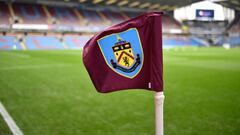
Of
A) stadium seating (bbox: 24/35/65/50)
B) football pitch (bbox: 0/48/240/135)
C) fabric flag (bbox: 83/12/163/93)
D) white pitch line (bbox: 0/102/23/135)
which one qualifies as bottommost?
stadium seating (bbox: 24/35/65/50)

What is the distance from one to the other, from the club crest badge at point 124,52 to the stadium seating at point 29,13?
157ft

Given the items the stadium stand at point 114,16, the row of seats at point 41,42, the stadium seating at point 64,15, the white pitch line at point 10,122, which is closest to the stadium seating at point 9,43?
the row of seats at point 41,42

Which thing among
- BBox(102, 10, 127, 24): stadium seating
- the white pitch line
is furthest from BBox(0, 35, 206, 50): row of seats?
the white pitch line

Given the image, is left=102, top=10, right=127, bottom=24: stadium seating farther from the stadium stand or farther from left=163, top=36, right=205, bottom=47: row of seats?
left=163, top=36, right=205, bottom=47: row of seats

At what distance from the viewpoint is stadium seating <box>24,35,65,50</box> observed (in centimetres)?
4408

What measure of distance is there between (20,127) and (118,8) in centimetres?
5885

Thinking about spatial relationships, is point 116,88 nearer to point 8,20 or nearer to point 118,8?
point 8,20

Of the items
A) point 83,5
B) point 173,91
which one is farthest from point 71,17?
point 173,91

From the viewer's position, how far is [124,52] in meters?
2.15

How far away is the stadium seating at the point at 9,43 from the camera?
135 feet

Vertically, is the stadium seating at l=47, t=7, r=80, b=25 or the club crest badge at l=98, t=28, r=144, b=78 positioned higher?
the stadium seating at l=47, t=7, r=80, b=25

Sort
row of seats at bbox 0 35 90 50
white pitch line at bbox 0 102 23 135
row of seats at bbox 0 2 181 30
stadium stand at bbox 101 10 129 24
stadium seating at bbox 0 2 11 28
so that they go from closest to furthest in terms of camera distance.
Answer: white pitch line at bbox 0 102 23 135 < row of seats at bbox 0 35 90 50 < stadium seating at bbox 0 2 11 28 < row of seats at bbox 0 2 181 30 < stadium stand at bbox 101 10 129 24

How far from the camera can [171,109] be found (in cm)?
557

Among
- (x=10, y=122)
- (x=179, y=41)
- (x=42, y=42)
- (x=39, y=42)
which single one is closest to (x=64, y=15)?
(x=42, y=42)
